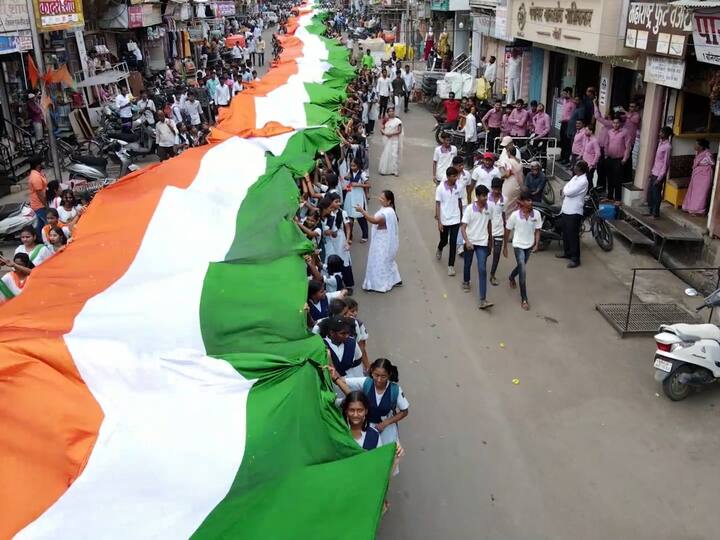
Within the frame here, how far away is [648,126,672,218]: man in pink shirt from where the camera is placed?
9852 millimetres

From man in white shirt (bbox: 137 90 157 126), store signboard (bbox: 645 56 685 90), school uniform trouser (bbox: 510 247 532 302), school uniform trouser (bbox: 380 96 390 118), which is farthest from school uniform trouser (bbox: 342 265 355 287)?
school uniform trouser (bbox: 380 96 390 118)

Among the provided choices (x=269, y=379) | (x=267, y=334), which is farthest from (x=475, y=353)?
(x=269, y=379)

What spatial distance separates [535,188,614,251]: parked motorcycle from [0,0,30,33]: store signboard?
955 centimetres

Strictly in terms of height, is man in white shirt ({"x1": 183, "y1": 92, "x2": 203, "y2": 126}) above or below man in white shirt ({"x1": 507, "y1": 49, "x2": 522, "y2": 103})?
below

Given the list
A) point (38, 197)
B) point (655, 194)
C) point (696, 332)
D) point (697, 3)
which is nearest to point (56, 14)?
point (38, 197)

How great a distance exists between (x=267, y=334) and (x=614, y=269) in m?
6.09

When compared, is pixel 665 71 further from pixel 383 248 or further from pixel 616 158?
pixel 383 248

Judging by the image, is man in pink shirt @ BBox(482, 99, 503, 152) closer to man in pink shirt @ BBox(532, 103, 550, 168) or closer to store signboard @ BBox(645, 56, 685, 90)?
man in pink shirt @ BBox(532, 103, 550, 168)

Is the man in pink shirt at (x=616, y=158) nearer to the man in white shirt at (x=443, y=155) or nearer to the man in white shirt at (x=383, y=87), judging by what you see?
the man in white shirt at (x=443, y=155)

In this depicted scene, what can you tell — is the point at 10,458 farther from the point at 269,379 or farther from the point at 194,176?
the point at 194,176

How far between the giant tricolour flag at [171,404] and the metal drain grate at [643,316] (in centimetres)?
379

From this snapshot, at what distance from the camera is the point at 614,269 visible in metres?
9.39

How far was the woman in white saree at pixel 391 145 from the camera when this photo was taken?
541 inches

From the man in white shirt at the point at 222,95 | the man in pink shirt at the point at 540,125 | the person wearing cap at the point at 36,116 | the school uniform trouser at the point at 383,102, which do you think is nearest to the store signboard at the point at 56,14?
the person wearing cap at the point at 36,116
